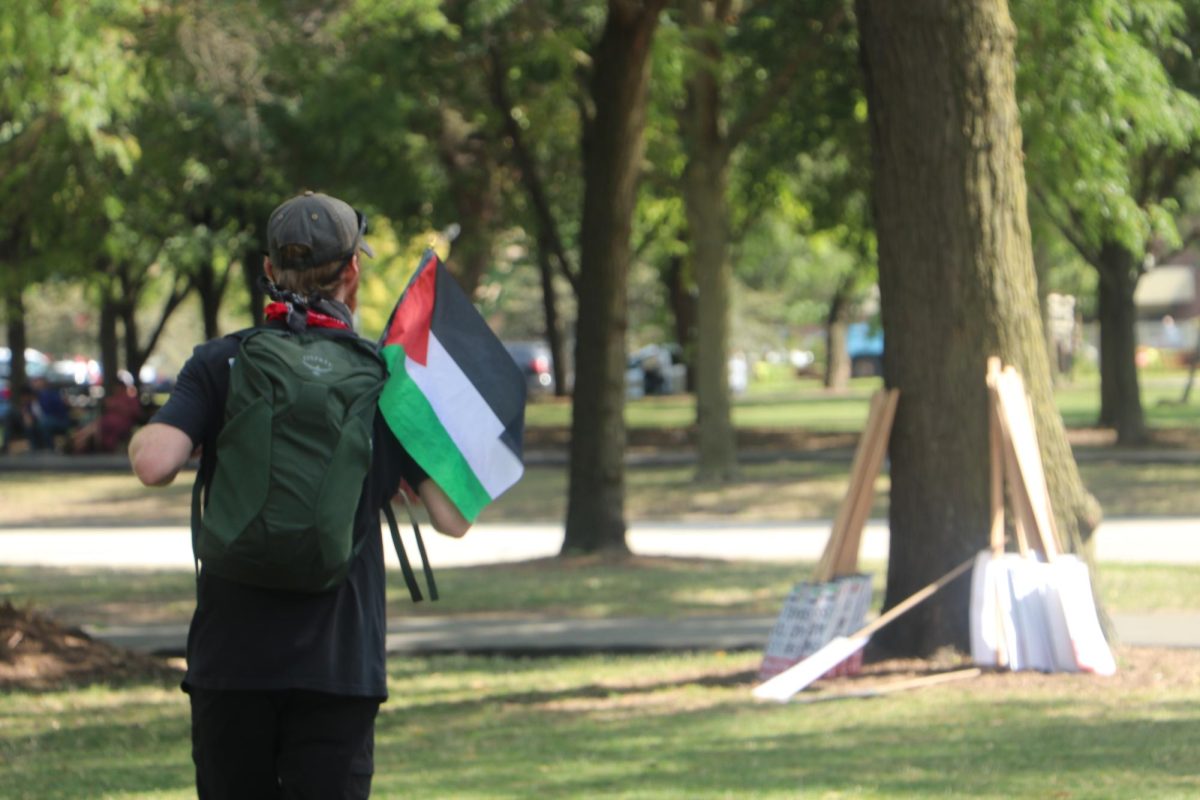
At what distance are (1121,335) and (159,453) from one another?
24830 mm

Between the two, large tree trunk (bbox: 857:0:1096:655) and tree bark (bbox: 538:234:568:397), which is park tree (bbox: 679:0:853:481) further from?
tree bark (bbox: 538:234:568:397)

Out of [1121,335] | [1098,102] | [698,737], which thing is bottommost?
[698,737]

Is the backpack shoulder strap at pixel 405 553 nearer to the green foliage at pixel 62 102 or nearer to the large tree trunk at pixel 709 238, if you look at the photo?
the green foliage at pixel 62 102

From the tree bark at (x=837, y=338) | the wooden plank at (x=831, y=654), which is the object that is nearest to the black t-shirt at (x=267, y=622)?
the wooden plank at (x=831, y=654)

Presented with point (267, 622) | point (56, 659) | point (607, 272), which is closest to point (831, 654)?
point (56, 659)

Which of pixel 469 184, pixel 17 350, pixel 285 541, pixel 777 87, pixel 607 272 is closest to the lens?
pixel 285 541

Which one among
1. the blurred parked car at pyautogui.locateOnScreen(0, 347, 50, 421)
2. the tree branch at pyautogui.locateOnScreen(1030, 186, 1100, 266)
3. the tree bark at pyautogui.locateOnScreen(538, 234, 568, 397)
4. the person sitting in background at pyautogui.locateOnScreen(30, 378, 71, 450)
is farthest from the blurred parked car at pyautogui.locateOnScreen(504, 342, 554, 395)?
the tree branch at pyautogui.locateOnScreen(1030, 186, 1100, 266)

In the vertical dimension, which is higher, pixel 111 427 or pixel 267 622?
pixel 111 427

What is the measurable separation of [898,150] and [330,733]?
599cm

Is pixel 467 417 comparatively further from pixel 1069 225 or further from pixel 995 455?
pixel 1069 225

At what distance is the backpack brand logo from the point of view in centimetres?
356

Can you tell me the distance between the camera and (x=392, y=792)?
640 centimetres

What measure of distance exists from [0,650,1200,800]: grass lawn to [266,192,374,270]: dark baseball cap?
3007 millimetres

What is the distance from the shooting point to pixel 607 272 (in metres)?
14.7
